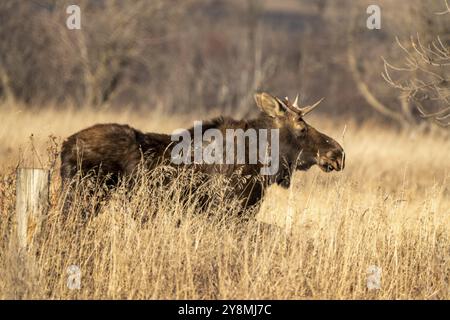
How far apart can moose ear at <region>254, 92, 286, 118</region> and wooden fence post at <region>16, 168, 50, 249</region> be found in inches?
147

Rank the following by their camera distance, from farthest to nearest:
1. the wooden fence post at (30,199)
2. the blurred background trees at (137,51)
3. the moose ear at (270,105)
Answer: the blurred background trees at (137,51) < the moose ear at (270,105) < the wooden fence post at (30,199)

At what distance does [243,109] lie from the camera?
2444cm

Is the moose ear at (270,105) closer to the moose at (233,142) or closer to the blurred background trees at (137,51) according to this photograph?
the moose at (233,142)

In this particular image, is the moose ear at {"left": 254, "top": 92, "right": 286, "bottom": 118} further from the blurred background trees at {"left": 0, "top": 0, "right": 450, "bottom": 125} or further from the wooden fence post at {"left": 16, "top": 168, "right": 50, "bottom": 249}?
the blurred background trees at {"left": 0, "top": 0, "right": 450, "bottom": 125}

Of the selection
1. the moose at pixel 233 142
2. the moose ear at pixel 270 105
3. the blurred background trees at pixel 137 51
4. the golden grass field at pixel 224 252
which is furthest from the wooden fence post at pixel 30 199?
the blurred background trees at pixel 137 51

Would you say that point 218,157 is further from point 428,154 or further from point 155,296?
point 428,154

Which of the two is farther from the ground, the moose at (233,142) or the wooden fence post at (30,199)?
the moose at (233,142)

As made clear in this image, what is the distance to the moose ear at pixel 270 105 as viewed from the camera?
410 inches

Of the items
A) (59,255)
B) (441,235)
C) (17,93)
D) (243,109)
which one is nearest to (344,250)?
(441,235)

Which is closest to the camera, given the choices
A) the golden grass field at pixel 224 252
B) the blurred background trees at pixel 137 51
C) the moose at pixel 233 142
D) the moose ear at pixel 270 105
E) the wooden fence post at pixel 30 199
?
the golden grass field at pixel 224 252

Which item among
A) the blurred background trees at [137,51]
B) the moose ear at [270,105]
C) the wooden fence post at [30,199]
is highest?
the blurred background trees at [137,51]

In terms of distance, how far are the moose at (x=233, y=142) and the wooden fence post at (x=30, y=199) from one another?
1132mm

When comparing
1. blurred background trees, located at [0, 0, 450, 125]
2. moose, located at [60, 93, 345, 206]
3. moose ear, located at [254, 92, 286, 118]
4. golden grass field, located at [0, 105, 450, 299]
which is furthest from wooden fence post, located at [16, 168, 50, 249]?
blurred background trees, located at [0, 0, 450, 125]
